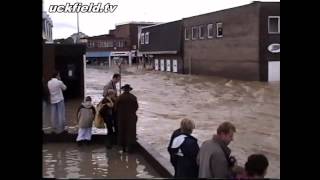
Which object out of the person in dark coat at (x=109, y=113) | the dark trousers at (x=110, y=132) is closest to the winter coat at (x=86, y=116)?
the person in dark coat at (x=109, y=113)

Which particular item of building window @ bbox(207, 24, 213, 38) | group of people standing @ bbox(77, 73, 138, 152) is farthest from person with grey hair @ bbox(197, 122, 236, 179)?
building window @ bbox(207, 24, 213, 38)

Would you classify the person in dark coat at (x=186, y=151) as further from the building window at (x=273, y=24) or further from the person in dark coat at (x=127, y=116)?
the building window at (x=273, y=24)

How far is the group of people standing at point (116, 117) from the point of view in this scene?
10875mm

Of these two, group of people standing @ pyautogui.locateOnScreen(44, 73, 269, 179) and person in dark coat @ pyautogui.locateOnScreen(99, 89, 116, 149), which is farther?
person in dark coat @ pyautogui.locateOnScreen(99, 89, 116, 149)

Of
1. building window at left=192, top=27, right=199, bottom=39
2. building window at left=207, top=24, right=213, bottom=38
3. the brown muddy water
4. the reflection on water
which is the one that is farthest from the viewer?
building window at left=192, top=27, right=199, bottom=39

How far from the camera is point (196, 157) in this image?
6.54 metres

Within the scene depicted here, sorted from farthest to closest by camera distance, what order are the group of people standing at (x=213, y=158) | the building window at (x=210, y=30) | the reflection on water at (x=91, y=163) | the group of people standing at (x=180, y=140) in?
the building window at (x=210, y=30)
the reflection on water at (x=91, y=163)
the group of people standing at (x=180, y=140)
the group of people standing at (x=213, y=158)

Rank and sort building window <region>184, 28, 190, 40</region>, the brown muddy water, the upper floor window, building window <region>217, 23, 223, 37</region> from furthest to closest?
building window <region>184, 28, 190, 40</region> < the upper floor window < building window <region>217, 23, 223, 37</region> < the brown muddy water

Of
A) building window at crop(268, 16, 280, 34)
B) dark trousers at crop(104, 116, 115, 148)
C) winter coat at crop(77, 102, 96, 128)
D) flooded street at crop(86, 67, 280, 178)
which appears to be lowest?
flooded street at crop(86, 67, 280, 178)

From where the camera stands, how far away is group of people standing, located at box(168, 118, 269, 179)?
466 cm

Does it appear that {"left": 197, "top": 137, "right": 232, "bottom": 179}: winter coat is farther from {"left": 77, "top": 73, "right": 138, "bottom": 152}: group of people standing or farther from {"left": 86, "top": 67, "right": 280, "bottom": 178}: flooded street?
{"left": 77, "top": 73, "right": 138, "bottom": 152}: group of people standing
